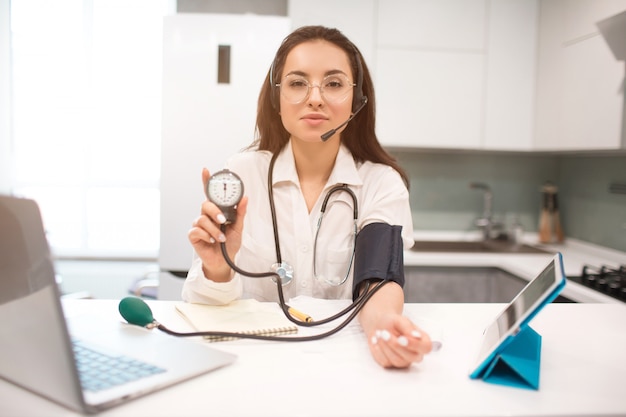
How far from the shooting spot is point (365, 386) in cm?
81

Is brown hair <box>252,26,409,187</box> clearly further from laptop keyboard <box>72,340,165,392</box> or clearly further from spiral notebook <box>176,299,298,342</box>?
laptop keyboard <box>72,340,165,392</box>

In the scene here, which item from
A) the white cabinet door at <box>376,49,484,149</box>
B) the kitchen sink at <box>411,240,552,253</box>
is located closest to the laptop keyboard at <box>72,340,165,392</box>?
the kitchen sink at <box>411,240,552,253</box>

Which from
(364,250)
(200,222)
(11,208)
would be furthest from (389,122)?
(11,208)

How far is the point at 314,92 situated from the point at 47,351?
2.84ft

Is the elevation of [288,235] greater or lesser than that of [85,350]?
greater

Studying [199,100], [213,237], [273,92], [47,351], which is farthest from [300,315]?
[199,100]

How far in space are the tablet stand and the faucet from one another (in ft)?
7.44

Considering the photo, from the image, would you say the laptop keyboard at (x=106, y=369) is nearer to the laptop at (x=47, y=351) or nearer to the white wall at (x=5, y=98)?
the laptop at (x=47, y=351)

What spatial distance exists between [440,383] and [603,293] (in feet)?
4.73

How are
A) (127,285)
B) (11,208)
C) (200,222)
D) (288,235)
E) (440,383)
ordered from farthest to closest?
(127,285) < (288,235) < (200,222) < (440,383) < (11,208)

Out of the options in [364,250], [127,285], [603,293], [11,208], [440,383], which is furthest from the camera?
[127,285]

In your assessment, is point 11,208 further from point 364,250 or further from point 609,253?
point 609,253

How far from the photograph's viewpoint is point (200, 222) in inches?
42.0

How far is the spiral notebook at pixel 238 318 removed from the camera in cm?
102
